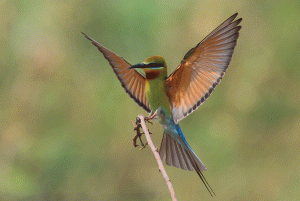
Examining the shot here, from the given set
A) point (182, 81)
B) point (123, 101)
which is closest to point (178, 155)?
point (182, 81)

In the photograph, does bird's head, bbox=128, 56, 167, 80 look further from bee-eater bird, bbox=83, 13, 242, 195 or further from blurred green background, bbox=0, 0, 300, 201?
blurred green background, bbox=0, 0, 300, 201

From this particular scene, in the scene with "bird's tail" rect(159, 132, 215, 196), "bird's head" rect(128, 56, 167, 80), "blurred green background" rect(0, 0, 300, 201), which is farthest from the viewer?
"blurred green background" rect(0, 0, 300, 201)

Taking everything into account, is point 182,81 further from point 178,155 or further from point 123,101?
point 123,101

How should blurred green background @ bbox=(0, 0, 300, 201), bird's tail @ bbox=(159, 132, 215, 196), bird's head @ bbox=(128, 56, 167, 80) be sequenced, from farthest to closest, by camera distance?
blurred green background @ bbox=(0, 0, 300, 201), bird's tail @ bbox=(159, 132, 215, 196), bird's head @ bbox=(128, 56, 167, 80)

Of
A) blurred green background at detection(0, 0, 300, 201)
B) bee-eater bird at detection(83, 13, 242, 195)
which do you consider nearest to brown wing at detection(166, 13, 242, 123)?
bee-eater bird at detection(83, 13, 242, 195)

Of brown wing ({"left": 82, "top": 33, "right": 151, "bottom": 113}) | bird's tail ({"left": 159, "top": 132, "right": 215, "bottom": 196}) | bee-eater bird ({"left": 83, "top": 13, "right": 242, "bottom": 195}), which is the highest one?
brown wing ({"left": 82, "top": 33, "right": 151, "bottom": 113})

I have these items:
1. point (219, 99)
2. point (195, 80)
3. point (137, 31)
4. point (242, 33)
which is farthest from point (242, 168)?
point (195, 80)

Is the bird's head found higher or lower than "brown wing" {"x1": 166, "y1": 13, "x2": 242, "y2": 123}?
higher
